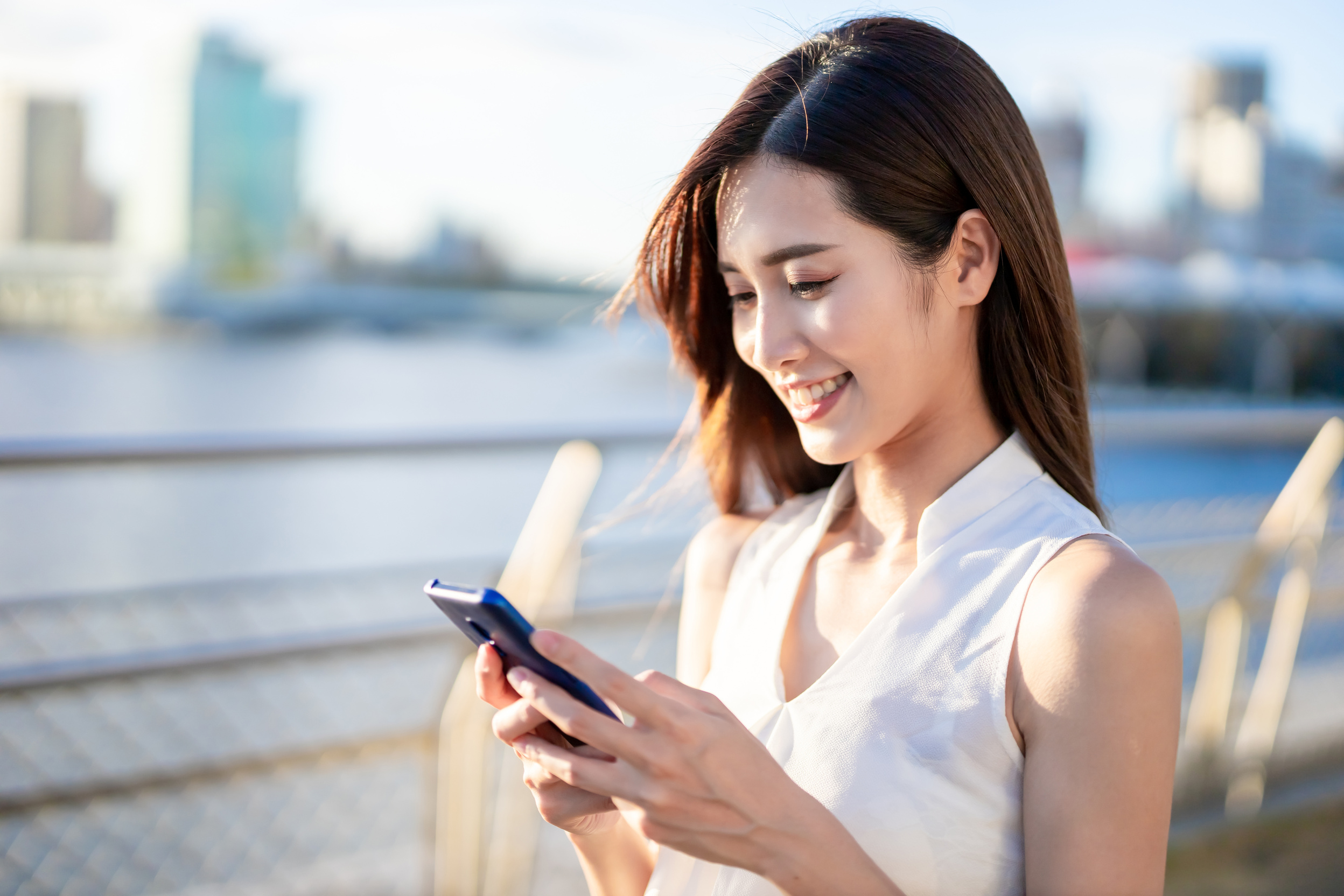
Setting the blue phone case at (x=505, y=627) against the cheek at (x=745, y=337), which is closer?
the blue phone case at (x=505, y=627)

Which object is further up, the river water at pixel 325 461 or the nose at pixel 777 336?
the nose at pixel 777 336

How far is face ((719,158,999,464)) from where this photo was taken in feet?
3.43

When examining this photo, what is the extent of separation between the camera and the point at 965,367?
1167mm

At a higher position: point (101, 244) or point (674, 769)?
point (674, 769)

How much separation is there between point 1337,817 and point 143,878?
10.8ft

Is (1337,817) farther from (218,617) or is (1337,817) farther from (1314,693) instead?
(218,617)

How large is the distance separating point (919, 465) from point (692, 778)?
51 cm

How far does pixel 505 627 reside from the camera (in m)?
0.83

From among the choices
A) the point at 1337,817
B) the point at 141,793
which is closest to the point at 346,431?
the point at 141,793

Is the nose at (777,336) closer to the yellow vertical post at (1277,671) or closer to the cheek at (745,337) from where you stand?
the cheek at (745,337)

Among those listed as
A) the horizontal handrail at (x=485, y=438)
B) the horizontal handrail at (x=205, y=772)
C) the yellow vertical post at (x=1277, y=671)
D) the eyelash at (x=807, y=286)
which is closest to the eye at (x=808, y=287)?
the eyelash at (x=807, y=286)

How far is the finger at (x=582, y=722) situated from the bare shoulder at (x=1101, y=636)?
1.22ft

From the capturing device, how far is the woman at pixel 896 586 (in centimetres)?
87

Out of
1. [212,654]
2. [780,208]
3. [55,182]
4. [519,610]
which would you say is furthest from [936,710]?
[55,182]
